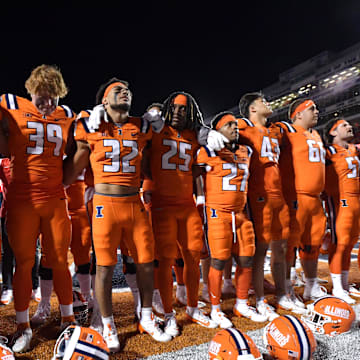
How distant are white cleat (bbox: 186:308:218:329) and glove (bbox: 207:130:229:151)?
4.79 feet

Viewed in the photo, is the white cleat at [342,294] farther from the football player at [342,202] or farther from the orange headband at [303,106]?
the orange headband at [303,106]

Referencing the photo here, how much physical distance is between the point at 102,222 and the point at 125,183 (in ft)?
1.12

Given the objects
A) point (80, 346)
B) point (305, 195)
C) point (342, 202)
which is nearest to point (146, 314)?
point (80, 346)

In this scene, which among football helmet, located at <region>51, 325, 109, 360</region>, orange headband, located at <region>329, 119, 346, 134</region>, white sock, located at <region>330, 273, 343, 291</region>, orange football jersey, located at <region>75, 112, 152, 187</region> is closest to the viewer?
football helmet, located at <region>51, 325, 109, 360</region>

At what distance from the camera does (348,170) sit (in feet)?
13.1

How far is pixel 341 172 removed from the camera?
4004 millimetres

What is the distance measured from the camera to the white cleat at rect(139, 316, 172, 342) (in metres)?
2.54

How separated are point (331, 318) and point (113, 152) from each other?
6.88ft

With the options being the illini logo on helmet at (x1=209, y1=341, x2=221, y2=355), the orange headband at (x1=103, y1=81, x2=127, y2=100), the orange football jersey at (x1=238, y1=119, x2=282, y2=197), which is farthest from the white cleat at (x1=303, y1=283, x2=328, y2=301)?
the orange headband at (x1=103, y1=81, x2=127, y2=100)

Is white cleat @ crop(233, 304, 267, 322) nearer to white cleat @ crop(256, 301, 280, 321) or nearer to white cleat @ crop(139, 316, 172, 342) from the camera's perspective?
white cleat @ crop(256, 301, 280, 321)

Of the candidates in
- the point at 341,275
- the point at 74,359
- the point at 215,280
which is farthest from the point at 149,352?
the point at 341,275

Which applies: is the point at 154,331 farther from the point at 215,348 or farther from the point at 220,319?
the point at 215,348

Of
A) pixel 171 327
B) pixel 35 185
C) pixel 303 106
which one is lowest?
pixel 171 327

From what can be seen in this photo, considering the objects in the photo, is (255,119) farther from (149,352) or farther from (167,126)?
(149,352)
